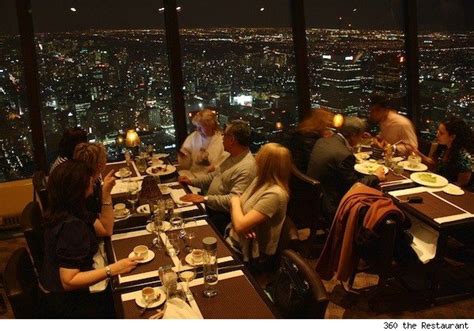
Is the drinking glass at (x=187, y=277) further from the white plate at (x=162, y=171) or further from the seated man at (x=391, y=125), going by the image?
the seated man at (x=391, y=125)

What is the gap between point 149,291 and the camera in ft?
7.25

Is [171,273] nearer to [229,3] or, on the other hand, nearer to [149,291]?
[149,291]

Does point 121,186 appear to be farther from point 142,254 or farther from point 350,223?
point 350,223

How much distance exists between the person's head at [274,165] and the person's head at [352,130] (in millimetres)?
1357

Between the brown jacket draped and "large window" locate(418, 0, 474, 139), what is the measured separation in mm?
3020

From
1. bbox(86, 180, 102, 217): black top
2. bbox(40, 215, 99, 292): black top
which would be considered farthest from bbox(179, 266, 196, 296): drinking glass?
bbox(86, 180, 102, 217): black top

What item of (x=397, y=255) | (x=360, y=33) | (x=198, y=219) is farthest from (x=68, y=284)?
(x=360, y=33)

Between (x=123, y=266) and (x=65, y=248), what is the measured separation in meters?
0.31

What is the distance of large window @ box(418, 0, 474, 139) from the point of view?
5723 millimetres

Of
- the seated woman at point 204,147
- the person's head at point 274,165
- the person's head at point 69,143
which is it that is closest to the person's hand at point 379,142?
the seated woman at point 204,147

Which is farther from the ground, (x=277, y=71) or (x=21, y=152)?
(x=277, y=71)

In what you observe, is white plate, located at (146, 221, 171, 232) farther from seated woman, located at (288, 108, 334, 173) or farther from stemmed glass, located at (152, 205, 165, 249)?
seated woman, located at (288, 108, 334, 173)

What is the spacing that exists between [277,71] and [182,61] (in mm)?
1152

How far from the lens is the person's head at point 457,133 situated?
387 centimetres
